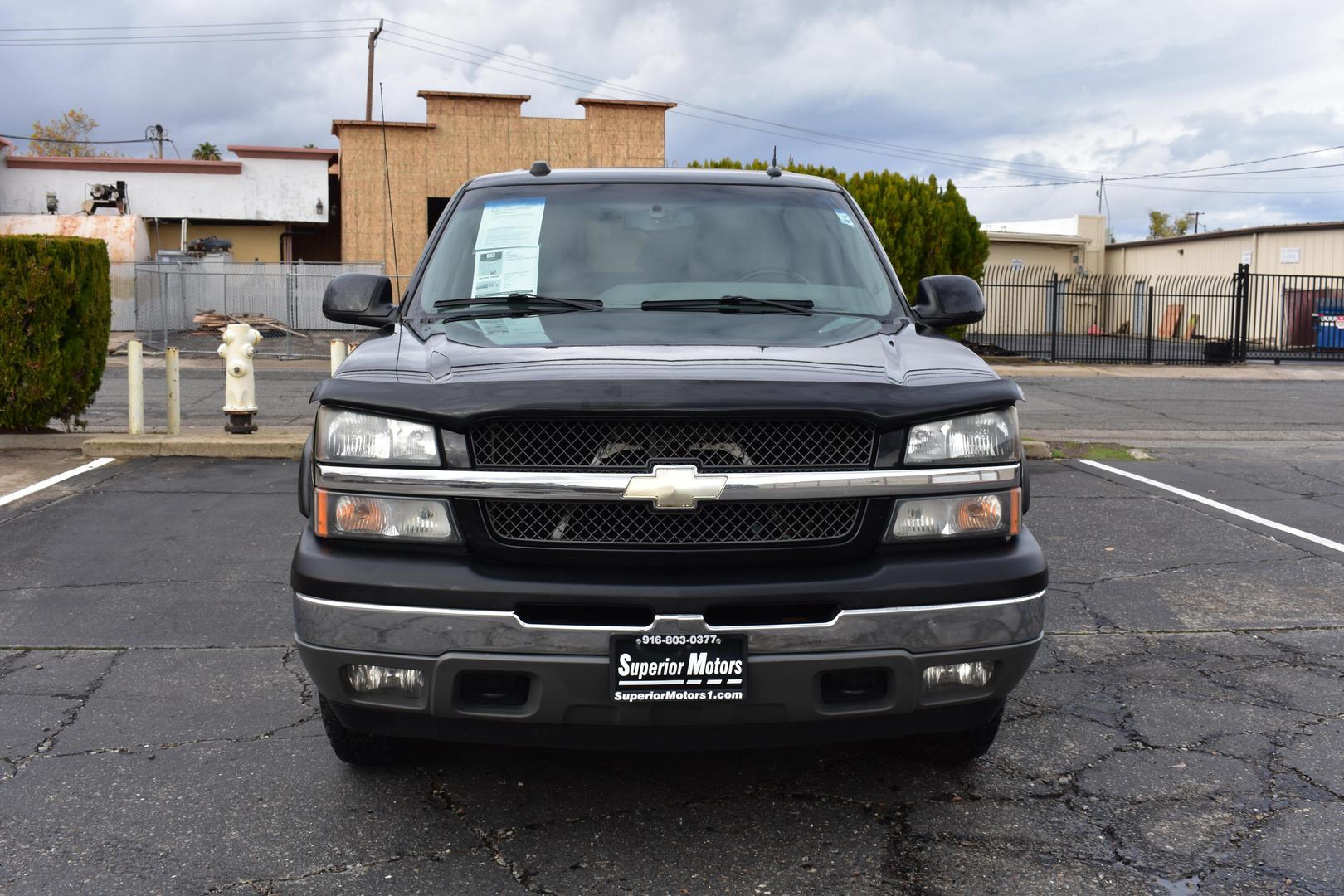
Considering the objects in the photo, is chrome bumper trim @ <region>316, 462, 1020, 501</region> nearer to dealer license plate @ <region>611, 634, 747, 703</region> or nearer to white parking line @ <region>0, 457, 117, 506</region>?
dealer license plate @ <region>611, 634, 747, 703</region>

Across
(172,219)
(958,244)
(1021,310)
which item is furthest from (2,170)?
(1021,310)

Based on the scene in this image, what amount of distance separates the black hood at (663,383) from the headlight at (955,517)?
0.22 metres

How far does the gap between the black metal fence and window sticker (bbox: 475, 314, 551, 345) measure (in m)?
20.9

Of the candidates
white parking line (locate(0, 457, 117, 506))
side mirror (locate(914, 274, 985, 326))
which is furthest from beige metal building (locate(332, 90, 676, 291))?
side mirror (locate(914, 274, 985, 326))

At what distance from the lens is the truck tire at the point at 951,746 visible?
3.86 meters

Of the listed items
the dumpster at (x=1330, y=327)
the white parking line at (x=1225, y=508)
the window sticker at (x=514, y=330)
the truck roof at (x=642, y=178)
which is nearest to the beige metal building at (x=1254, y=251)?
the dumpster at (x=1330, y=327)

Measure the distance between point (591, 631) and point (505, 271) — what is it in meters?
1.78

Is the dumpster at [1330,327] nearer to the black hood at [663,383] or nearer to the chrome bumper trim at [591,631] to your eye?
the black hood at [663,383]

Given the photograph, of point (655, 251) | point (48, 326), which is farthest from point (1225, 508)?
point (48, 326)

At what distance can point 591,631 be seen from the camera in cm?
305

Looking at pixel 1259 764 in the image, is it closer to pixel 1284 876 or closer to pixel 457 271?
pixel 1284 876

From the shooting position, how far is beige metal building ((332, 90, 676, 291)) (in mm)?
33156

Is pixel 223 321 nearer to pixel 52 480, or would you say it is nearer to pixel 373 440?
pixel 52 480

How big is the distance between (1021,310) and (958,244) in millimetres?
20712
